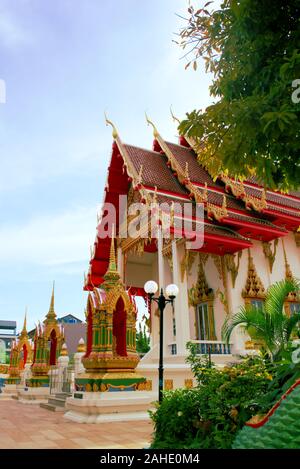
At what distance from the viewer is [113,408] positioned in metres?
8.06

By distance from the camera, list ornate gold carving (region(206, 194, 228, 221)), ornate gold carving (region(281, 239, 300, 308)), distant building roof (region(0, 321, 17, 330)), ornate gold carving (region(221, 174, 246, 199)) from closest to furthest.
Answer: ornate gold carving (region(206, 194, 228, 221)) < ornate gold carving (region(281, 239, 300, 308)) < ornate gold carving (region(221, 174, 246, 199)) < distant building roof (region(0, 321, 17, 330))

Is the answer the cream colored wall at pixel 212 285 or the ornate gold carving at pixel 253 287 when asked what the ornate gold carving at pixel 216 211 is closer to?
the cream colored wall at pixel 212 285

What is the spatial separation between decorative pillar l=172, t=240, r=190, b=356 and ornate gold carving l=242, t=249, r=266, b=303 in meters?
2.13

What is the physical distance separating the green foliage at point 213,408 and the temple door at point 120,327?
4958mm

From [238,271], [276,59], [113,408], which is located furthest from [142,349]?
[276,59]

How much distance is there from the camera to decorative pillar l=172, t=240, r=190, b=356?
10734 mm

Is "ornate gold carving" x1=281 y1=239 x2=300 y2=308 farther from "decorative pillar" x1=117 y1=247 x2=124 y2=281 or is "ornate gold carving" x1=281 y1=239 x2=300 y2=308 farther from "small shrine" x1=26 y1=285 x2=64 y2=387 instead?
"small shrine" x1=26 y1=285 x2=64 y2=387

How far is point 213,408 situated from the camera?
395 cm

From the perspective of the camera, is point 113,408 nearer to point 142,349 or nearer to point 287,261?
point 287,261

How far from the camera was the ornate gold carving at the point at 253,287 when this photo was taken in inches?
484

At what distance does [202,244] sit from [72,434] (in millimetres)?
6749

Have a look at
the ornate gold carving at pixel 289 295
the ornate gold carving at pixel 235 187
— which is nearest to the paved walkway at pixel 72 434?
the ornate gold carving at pixel 289 295

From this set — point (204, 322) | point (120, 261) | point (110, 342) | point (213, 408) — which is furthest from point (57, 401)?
point (213, 408)

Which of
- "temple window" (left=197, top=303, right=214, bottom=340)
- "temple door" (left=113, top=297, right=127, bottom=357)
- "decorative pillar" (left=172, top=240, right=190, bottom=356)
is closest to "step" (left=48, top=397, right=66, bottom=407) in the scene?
"temple door" (left=113, top=297, right=127, bottom=357)
